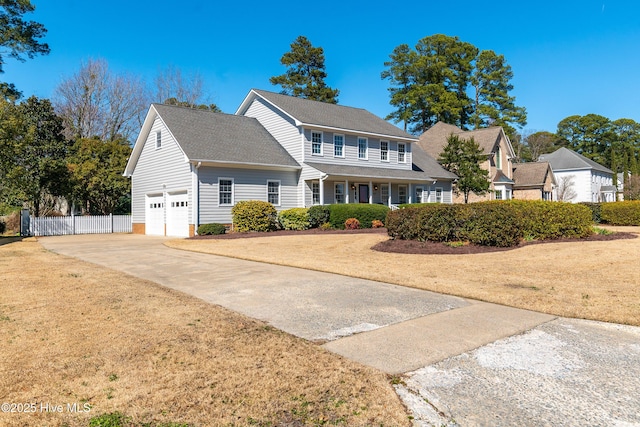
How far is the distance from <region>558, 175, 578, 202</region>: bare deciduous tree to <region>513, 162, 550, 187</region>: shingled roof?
7761mm

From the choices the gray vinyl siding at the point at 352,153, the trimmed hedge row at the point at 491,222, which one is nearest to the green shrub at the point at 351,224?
the gray vinyl siding at the point at 352,153

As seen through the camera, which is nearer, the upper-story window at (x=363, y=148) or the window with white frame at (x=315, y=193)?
the window with white frame at (x=315, y=193)

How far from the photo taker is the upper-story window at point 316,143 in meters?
24.8

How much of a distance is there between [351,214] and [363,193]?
5322mm

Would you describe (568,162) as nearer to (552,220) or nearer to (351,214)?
(351,214)

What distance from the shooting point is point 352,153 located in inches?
1046

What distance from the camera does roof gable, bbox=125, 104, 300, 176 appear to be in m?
21.4

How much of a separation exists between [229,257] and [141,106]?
109ft

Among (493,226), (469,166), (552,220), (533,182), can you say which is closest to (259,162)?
(493,226)

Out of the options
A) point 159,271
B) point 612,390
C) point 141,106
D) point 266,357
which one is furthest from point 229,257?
point 141,106

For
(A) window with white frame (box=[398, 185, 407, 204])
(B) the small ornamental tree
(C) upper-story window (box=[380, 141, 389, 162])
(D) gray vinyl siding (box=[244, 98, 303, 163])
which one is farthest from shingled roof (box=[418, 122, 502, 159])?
(D) gray vinyl siding (box=[244, 98, 303, 163])

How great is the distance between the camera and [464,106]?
5375cm

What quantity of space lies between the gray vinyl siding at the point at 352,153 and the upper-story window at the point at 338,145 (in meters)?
0.21

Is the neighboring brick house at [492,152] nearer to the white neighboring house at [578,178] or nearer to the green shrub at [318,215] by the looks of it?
the white neighboring house at [578,178]
